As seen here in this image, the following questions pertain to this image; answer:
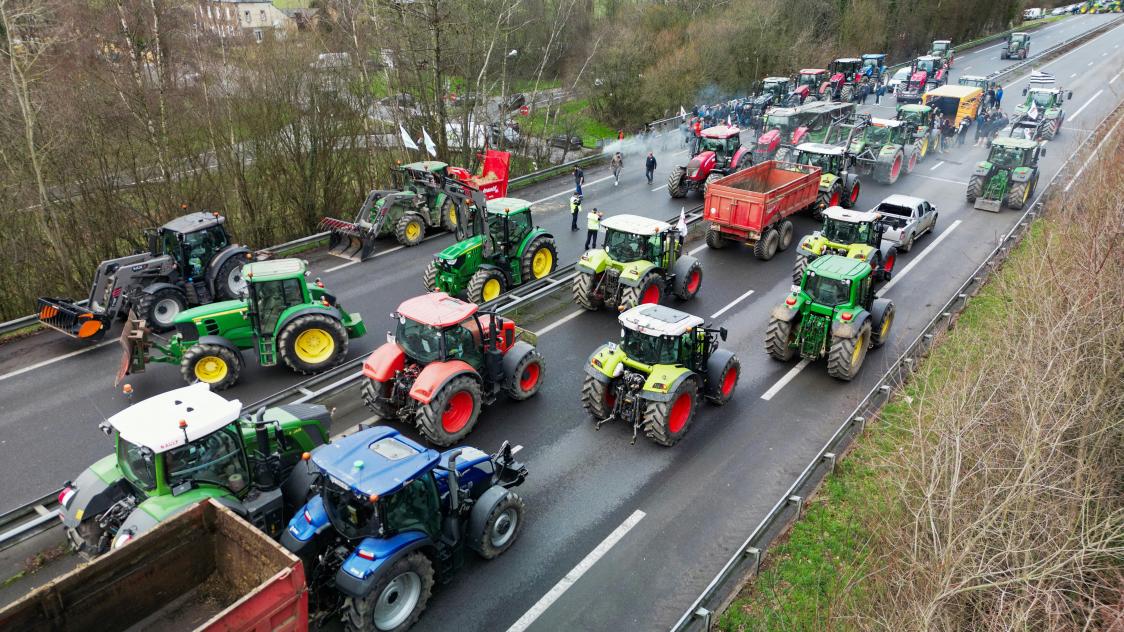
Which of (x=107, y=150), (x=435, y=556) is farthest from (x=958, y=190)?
(x=107, y=150)

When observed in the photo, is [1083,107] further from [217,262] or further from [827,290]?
[217,262]

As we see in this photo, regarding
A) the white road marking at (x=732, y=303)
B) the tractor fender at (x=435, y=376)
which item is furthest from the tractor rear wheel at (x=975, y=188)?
the tractor fender at (x=435, y=376)

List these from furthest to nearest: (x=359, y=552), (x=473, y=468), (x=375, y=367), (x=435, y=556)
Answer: (x=375, y=367), (x=473, y=468), (x=435, y=556), (x=359, y=552)

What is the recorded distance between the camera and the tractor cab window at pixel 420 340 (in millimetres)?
11109

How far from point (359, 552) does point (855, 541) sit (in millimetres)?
6388

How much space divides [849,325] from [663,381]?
4378 millimetres

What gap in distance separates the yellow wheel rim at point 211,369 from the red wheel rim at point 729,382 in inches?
369

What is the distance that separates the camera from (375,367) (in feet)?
37.2

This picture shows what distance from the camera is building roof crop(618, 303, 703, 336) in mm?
11188

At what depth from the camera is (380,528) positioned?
7.41 meters

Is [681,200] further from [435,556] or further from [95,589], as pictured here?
[95,589]

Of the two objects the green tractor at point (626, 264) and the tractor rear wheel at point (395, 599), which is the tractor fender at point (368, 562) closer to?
the tractor rear wheel at point (395, 599)

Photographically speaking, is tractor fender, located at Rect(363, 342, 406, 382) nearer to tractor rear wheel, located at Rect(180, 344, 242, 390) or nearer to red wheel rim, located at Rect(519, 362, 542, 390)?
red wheel rim, located at Rect(519, 362, 542, 390)

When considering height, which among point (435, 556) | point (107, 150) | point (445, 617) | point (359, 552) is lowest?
point (445, 617)
